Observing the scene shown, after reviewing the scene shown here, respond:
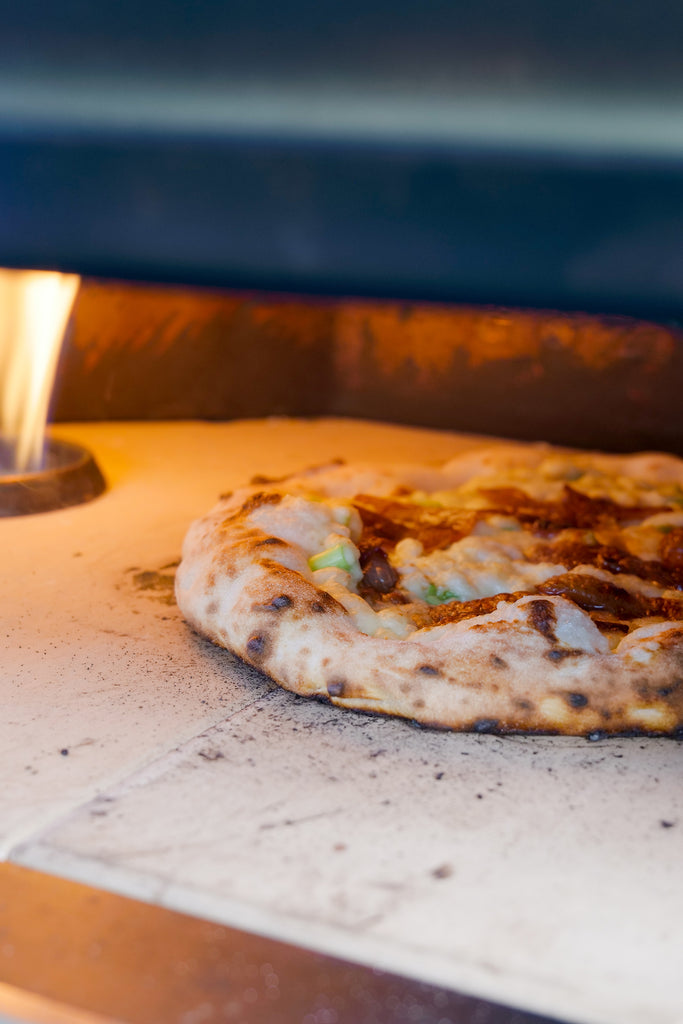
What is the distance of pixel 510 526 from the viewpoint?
2824mm

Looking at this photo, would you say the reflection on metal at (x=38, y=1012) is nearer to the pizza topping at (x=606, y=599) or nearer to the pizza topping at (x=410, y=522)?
→ the pizza topping at (x=606, y=599)

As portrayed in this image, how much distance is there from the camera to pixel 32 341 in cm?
356

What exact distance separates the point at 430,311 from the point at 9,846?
145 inches

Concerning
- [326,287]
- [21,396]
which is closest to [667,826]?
[326,287]

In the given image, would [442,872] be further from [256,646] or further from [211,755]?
[256,646]

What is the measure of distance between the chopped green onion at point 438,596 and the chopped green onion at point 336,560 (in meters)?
0.19

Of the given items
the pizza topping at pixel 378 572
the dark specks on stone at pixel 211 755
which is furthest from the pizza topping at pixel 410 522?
the dark specks on stone at pixel 211 755

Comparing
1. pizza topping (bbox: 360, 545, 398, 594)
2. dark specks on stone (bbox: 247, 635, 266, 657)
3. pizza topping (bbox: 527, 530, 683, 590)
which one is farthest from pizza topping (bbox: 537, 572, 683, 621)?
dark specks on stone (bbox: 247, 635, 266, 657)

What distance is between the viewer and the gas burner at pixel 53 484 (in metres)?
3.30

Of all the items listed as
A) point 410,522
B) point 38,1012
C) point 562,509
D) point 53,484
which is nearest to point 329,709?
point 410,522

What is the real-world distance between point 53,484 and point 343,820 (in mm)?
2005

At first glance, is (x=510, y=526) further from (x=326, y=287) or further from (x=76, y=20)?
(x=76, y=20)

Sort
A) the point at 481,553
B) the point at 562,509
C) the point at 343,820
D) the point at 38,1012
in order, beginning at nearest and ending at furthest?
the point at 38,1012 < the point at 343,820 < the point at 481,553 < the point at 562,509

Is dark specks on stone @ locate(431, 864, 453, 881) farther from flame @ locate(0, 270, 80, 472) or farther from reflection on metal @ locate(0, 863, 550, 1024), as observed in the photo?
flame @ locate(0, 270, 80, 472)
